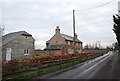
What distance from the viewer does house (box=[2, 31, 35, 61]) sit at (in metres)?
27.5

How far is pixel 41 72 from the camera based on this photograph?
11258mm

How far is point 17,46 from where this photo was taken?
29.6 meters

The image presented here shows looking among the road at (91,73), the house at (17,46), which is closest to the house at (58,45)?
the house at (17,46)

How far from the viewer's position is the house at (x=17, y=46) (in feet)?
90.1

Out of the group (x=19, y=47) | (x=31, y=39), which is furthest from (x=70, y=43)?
(x=19, y=47)

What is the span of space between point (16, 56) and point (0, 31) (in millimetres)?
5827

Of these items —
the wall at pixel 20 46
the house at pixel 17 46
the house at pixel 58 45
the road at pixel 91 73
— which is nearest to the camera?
the road at pixel 91 73

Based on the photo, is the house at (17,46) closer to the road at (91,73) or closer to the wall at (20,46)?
the wall at (20,46)

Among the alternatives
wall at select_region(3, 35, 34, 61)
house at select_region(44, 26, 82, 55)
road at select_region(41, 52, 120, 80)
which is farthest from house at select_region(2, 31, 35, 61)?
road at select_region(41, 52, 120, 80)

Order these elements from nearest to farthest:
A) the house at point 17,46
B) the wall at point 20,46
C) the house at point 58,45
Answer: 1. the house at point 17,46
2. the wall at point 20,46
3. the house at point 58,45

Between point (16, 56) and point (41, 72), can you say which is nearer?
point (41, 72)

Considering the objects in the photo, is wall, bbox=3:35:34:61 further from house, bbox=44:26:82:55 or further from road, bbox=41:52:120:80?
road, bbox=41:52:120:80

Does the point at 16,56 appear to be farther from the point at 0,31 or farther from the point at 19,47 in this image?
the point at 0,31

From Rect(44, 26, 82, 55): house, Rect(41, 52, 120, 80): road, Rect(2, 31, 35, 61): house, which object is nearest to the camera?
Rect(41, 52, 120, 80): road
